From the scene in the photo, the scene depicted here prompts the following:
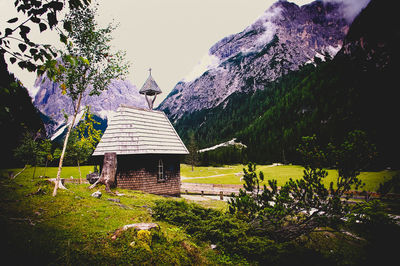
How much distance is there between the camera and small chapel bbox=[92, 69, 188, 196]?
1544cm

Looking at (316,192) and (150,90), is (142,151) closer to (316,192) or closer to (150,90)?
(150,90)

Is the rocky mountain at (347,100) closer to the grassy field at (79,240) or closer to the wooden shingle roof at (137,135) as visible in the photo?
the wooden shingle roof at (137,135)

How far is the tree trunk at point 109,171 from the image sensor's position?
13.8 meters

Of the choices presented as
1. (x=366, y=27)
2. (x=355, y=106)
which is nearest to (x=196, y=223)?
(x=355, y=106)

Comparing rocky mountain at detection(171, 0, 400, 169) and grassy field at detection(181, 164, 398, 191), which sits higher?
rocky mountain at detection(171, 0, 400, 169)

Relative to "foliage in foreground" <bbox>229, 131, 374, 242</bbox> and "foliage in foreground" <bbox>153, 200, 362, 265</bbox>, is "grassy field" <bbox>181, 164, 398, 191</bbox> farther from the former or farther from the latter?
"foliage in foreground" <bbox>229, 131, 374, 242</bbox>

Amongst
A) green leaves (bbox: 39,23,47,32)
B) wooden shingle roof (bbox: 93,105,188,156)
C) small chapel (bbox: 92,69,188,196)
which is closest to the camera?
green leaves (bbox: 39,23,47,32)

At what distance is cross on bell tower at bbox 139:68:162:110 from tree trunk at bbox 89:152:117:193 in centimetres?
887

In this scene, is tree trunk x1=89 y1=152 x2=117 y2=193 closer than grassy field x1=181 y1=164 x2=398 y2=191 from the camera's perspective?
Yes

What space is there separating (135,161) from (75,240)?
1110cm

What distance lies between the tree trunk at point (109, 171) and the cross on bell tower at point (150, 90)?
29.1 ft

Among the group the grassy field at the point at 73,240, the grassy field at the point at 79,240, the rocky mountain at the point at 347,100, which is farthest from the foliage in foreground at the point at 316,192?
the rocky mountain at the point at 347,100

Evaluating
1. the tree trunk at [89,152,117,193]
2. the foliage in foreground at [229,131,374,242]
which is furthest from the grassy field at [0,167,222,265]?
the tree trunk at [89,152,117,193]

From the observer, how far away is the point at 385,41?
101 m
